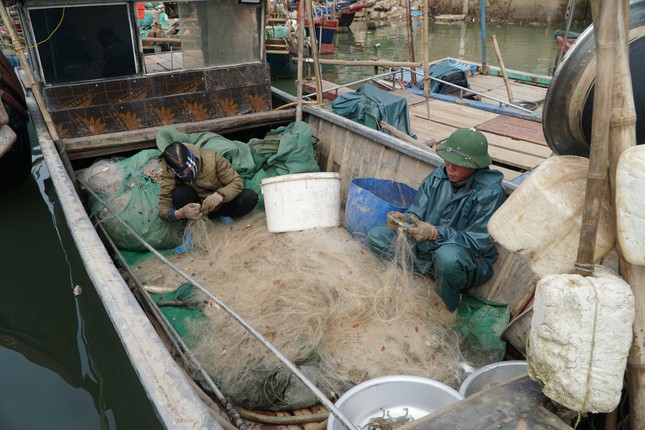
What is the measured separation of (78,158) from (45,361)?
2211mm

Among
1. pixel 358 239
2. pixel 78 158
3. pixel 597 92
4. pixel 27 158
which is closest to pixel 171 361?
pixel 597 92

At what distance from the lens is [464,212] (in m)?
3.72

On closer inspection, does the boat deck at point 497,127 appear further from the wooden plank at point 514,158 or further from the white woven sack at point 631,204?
the white woven sack at point 631,204

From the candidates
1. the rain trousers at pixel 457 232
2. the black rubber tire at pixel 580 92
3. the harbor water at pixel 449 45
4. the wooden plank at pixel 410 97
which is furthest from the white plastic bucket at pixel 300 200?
the harbor water at pixel 449 45

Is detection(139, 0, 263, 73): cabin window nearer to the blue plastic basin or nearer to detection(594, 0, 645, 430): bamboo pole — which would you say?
the blue plastic basin

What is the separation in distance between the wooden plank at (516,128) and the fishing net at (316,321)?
4.38 m

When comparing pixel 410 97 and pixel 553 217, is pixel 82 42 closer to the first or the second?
pixel 553 217

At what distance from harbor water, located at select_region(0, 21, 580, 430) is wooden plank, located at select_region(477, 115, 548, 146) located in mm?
6272

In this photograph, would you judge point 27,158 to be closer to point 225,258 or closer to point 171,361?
point 225,258

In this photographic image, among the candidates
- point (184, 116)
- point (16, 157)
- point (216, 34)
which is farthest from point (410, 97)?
point (16, 157)

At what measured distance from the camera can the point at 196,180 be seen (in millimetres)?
4941

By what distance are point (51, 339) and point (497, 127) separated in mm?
6943

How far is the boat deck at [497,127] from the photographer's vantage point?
6.80 meters

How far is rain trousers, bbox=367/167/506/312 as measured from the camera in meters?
3.56
